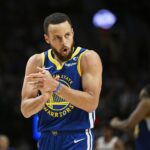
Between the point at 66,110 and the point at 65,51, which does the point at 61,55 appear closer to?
the point at 65,51

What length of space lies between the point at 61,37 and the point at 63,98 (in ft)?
1.63

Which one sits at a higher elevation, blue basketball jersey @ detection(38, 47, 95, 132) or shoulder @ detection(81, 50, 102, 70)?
shoulder @ detection(81, 50, 102, 70)

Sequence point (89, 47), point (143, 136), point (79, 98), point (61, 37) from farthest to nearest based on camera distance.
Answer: point (89, 47) < point (143, 136) < point (61, 37) < point (79, 98)

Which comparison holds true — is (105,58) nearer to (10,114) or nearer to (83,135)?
(10,114)

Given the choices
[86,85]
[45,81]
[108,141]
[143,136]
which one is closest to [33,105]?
[45,81]

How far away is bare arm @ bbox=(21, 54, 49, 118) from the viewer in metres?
4.40

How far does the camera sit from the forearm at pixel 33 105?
4.39 metres

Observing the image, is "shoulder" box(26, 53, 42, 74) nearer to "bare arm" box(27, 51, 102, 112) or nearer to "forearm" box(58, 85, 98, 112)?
"bare arm" box(27, 51, 102, 112)

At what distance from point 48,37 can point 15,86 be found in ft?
28.5

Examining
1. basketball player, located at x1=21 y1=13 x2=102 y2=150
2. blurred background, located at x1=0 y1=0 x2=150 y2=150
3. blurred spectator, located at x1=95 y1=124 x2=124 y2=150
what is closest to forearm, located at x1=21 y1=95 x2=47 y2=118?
basketball player, located at x1=21 y1=13 x2=102 y2=150

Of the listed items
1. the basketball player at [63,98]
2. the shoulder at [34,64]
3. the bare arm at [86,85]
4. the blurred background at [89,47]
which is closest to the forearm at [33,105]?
the basketball player at [63,98]

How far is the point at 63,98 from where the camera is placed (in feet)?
14.6

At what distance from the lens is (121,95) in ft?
41.3

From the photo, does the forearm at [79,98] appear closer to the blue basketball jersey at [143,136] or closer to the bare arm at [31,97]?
the bare arm at [31,97]
